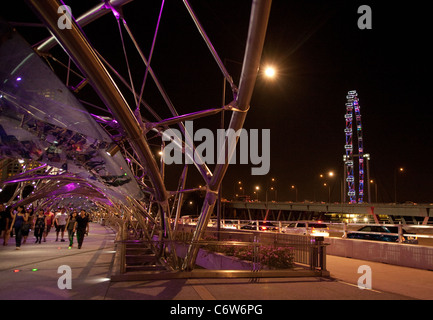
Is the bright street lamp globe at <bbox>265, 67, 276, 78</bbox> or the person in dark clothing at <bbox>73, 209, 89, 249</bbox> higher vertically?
the bright street lamp globe at <bbox>265, 67, 276, 78</bbox>

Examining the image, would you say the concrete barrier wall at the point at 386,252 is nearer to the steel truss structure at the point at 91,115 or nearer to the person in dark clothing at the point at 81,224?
the steel truss structure at the point at 91,115

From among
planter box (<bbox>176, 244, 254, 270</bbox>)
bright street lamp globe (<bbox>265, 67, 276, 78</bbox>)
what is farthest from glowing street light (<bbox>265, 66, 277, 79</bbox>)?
planter box (<bbox>176, 244, 254, 270</bbox>)

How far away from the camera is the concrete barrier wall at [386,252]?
1316 centimetres

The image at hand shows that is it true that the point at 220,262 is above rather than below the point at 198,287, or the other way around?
below

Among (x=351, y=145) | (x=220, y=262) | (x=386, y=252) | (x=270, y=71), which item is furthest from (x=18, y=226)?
(x=351, y=145)

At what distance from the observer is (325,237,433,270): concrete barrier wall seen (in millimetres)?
13156

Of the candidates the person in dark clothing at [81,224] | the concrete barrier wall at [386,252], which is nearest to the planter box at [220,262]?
the concrete barrier wall at [386,252]

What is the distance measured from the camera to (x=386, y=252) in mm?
14656

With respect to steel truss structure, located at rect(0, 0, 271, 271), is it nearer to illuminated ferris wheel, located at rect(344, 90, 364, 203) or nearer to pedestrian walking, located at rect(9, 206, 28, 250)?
pedestrian walking, located at rect(9, 206, 28, 250)

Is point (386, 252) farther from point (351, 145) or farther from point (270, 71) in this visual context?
point (351, 145)

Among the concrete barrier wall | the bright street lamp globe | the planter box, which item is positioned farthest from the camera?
the bright street lamp globe
